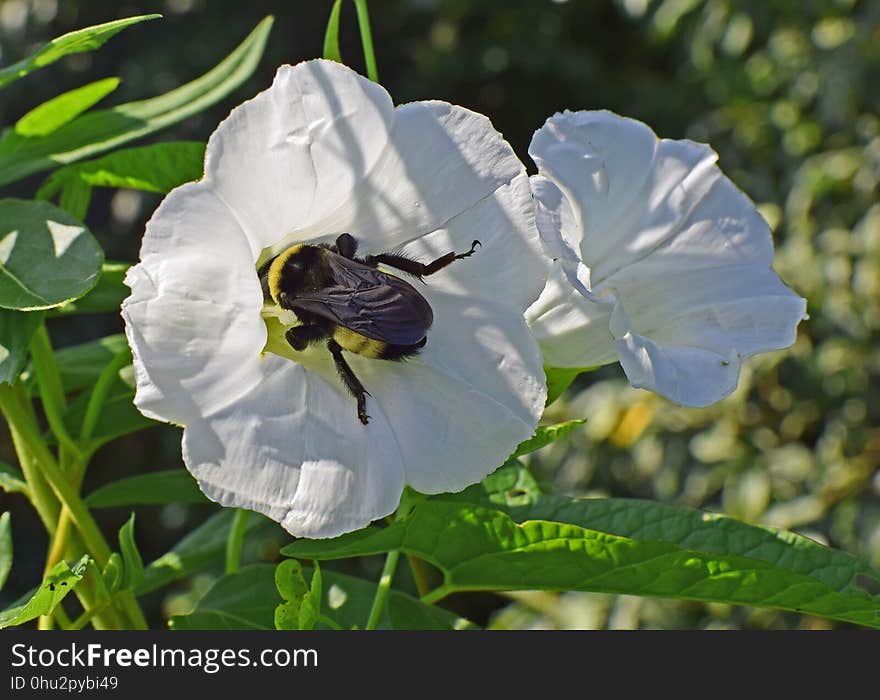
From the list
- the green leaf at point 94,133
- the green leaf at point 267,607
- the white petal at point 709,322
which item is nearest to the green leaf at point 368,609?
the green leaf at point 267,607

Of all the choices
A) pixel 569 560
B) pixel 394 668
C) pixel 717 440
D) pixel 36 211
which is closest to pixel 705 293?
pixel 569 560

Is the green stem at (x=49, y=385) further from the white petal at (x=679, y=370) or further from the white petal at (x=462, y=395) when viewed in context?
the white petal at (x=679, y=370)

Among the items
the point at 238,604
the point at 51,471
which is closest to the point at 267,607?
the point at 238,604

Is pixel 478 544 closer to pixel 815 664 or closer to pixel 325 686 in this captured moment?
pixel 325 686

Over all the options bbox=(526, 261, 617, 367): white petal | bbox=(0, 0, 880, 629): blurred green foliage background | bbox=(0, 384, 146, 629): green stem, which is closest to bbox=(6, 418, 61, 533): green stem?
bbox=(0, 384, 146, 629): green stem

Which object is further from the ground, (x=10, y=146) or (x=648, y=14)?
(x=10, y=146)

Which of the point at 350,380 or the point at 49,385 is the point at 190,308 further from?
the point at 49,385

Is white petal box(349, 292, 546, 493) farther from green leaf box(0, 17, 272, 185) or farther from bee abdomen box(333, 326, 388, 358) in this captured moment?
green leaf box(0, 17, 272, 185)

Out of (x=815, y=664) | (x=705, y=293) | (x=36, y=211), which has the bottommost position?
(x=815, y=664)
